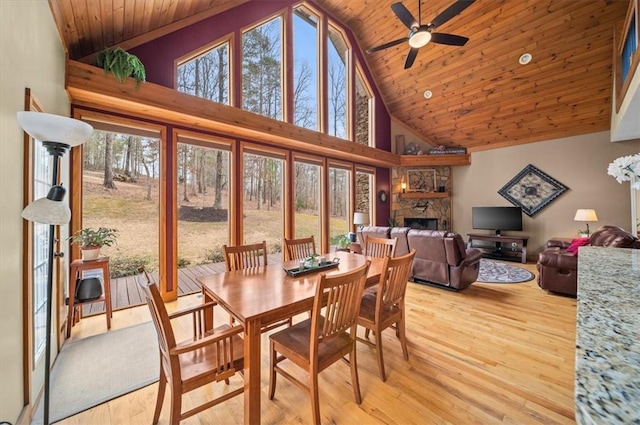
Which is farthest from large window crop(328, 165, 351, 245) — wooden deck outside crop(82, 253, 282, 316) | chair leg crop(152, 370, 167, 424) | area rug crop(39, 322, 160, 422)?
chair leg crop(152, 370, 167, 424)

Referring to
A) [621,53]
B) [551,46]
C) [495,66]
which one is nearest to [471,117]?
[495,66]

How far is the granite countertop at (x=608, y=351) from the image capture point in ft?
1.37

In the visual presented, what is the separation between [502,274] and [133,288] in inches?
250

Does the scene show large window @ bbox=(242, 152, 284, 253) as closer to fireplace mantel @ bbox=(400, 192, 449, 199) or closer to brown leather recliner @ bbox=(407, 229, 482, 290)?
brown leather recliner @ bbox=(407, 229, 482, 290)

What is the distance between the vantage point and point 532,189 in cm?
629

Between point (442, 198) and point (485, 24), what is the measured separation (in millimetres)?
4195

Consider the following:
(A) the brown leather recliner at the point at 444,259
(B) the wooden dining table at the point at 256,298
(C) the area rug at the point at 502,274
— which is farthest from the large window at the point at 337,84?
(B) the wooden dining table at the point at 256,298

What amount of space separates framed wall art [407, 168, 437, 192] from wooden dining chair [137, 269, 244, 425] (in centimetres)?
691

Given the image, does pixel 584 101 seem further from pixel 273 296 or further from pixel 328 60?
pixel 273 296

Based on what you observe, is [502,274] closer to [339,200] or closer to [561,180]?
[561,180]

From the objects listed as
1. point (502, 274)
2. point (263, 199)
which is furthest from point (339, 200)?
point (502, 274)

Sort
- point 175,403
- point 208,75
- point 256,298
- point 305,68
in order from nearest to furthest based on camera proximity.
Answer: point 175,403
point 256,298
point 208,75
point 305,68

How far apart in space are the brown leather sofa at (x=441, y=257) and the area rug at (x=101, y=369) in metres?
3.00

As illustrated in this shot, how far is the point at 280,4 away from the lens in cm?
470
